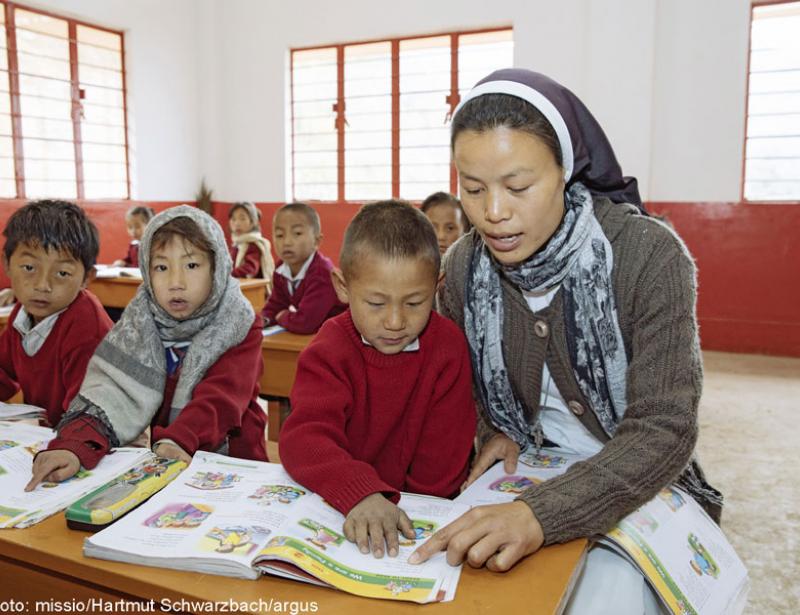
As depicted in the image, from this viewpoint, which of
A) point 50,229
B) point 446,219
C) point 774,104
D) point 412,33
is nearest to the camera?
point 50,229

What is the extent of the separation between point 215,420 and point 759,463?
8.76 ft

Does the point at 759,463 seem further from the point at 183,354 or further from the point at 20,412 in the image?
the point at 20,412

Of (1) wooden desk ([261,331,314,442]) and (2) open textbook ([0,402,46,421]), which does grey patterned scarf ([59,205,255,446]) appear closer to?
(2) open textbook ([0,402,46,421])

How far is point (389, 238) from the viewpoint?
129 cm

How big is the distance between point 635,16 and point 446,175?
216cm

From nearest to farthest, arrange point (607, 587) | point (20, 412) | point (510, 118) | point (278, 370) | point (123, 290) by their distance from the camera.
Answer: point (607, 587), point (510, 118), point (20, 412), point (278, 370), point (123, 290)

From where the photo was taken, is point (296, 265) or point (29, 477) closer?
point (29, 477)

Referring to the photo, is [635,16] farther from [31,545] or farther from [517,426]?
[31,545]

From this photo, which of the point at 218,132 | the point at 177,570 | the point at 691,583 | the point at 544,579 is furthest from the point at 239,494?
the point at 218,132

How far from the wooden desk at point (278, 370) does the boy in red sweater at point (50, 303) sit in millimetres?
865

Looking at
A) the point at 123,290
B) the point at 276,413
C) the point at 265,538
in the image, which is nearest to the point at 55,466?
the point at 265,538

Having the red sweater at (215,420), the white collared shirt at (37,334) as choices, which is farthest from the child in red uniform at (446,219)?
the white collared shirt at (37,334)

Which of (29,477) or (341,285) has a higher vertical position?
(341,285)

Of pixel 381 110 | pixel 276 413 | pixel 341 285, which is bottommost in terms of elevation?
pixel 276 413
